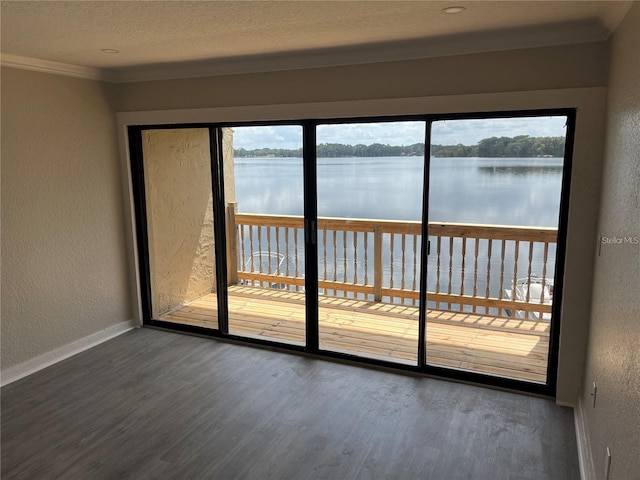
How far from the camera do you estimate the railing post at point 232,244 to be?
4.82 metres

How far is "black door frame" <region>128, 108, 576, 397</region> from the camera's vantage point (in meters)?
3.03

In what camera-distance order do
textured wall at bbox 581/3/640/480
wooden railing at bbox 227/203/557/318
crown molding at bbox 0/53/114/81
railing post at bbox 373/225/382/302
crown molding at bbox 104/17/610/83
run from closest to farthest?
textured wall at bbox 581/3/640/480
crown molding at bbox 104/17/610/83
crown molding at bbox 0/53/114/81
wooden railing at bbox 227/203/557/318
railing post at bbox 373/225/382/302

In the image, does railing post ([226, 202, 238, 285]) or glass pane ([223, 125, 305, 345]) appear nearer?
glass pane ([223, 125, 305, 345])

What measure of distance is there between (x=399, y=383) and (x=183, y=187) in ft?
9.89

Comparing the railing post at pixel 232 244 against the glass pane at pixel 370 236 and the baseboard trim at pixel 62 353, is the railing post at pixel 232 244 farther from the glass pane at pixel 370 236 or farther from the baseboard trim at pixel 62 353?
the baseboard trim at pixel 62 353

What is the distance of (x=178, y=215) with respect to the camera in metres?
4.91

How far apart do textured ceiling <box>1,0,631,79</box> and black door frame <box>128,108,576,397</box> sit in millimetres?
473

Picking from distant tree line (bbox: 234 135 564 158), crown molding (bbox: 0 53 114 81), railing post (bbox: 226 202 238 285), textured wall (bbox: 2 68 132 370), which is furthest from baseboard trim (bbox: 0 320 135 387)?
distant tree line (bbox: 234 135 564 158)

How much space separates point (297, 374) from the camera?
11.7 feet

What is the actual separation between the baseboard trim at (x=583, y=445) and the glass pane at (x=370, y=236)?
1158 mm

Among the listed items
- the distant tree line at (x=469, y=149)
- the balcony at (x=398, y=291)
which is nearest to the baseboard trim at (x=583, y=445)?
the balcony at (x=398, y=291)

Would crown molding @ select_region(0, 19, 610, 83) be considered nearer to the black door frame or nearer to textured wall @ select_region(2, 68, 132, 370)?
textured wall @ select_region(2, 68, 132, 370)

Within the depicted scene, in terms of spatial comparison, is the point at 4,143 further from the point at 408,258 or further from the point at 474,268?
the point at 474,268

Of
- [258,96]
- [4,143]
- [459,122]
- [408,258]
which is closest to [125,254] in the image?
[4,143]
